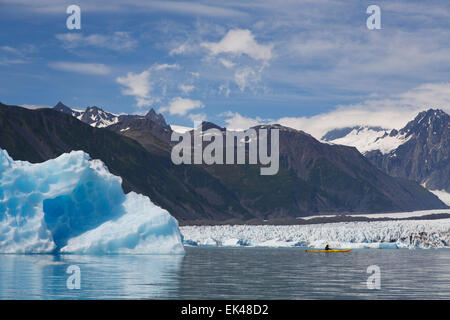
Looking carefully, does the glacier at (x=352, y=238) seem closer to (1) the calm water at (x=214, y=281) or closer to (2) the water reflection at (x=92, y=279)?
(1) the calm water at (x=214, y=281)

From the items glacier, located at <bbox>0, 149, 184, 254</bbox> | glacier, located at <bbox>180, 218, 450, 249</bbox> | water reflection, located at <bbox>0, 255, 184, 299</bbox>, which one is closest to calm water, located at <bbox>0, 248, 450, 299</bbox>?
water reflection, located at <bbox>0, 255, 184, 299</bbox>

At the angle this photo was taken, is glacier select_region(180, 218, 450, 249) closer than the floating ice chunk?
No

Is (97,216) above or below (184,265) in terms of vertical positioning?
above

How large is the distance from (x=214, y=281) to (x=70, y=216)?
22.9m

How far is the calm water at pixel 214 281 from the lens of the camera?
24219mm

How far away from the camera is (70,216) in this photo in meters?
49.4

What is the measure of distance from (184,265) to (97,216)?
1378 centimetres

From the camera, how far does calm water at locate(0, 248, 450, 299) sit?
79.5 ft

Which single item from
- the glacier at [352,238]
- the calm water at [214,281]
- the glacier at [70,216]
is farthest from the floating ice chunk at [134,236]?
the glacier at [352,238]

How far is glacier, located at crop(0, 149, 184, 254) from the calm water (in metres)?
5.39

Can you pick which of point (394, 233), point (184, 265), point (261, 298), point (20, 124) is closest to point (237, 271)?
point (184, 265)

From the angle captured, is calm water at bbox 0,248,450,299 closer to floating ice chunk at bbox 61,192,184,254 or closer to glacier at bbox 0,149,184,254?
glacier at bbox 0,149,184,254
